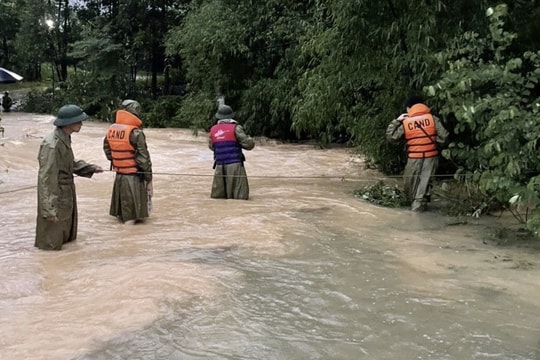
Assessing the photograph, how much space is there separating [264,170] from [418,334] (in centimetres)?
975

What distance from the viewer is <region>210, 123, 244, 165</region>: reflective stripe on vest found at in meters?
10.1

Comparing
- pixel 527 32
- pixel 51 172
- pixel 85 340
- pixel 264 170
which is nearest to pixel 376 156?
pixel 264 170

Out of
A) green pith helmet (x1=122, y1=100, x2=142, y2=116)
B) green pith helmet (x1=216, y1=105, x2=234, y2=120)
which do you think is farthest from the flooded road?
green pith helmet (x1=122, y1=100, x2=142, y2=116)

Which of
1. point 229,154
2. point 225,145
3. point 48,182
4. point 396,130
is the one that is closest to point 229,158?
point 229,154

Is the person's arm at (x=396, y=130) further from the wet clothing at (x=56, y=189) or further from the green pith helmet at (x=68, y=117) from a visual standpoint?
the green pith helmet at (x=68, y=117)

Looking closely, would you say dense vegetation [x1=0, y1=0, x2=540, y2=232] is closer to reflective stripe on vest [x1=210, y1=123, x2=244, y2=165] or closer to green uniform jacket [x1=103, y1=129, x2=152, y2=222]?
reflective stripe on vest [x1=210, y1=123, x2=244, y2=165]

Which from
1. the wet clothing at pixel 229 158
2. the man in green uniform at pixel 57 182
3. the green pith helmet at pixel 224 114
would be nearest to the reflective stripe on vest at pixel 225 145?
the wet clothing at pixel 229 158

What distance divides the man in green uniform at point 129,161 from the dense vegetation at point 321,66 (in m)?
3.79

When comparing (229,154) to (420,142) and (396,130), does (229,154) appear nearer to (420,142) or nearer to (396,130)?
(396,130)

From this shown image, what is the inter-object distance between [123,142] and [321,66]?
452 centimetres

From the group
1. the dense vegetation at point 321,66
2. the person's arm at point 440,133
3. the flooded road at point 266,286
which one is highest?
the dense vegetation at point 321,66

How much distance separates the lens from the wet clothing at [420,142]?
31.2ft

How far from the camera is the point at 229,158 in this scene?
10219 millimetres

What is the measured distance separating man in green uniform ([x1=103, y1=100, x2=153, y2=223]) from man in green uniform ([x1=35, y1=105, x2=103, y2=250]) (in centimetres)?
109
